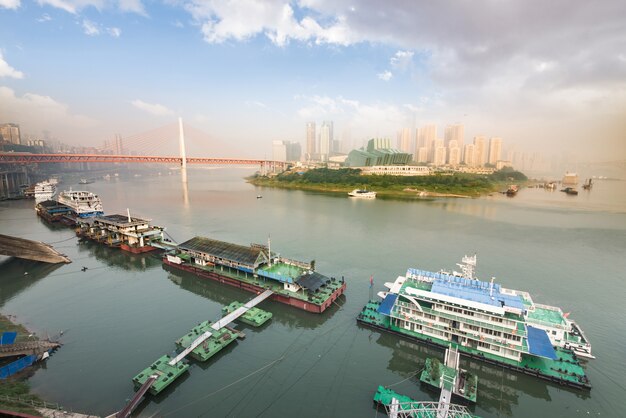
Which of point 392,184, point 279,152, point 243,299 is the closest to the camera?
point 243,299

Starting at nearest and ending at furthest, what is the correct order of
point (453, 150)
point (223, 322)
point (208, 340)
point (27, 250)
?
point (208, 340) < point (223, 322) < point (27, 250) < point (453, 150)

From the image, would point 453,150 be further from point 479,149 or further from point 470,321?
point 470,321

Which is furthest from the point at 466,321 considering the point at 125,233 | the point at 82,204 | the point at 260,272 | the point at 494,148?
the point at 494,148

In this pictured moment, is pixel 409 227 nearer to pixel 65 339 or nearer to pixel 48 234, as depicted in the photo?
pixel 65 339

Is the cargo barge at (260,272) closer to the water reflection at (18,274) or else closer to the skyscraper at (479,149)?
the water reflection at (18,274)

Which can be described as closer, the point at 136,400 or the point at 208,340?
the point at 136,400

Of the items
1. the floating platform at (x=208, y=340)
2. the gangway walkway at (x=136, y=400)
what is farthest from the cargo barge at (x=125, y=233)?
the gangway walkway at (x=136, y=400)
